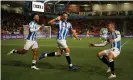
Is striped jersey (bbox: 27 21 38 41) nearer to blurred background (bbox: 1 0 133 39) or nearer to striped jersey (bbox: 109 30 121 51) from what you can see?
striped jersey (bbox: 109 30 121 51)

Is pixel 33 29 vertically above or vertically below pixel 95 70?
above

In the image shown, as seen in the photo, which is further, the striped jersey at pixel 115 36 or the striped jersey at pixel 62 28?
the striped jersey at pixel 62 28

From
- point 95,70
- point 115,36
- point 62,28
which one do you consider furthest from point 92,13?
point 115,36

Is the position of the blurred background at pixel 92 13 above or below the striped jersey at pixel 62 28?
below

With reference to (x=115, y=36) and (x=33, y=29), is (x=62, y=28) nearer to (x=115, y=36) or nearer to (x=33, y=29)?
(x=33, y=29)

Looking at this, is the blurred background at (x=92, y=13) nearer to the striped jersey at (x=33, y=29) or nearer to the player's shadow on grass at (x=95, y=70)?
the player's shadow on grass at (x=95, y=70)

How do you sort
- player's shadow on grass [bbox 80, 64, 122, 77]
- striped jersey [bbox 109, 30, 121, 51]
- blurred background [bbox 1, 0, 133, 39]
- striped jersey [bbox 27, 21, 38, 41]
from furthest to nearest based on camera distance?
blurred background [bbox 1, 0, 133, 39]
striped jersey [bbox 27, 21, 38, 41]
player's shadow on grass [bbox 80, 64, 122, 77]
striped jersey [bbox 109, 30, 121, 51]

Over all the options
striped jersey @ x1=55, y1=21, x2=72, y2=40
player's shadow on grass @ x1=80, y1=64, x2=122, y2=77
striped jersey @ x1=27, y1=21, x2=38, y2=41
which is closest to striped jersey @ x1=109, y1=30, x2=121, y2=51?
player's shadow on grass @ x1=80, y1=64, x2=122, y2=77

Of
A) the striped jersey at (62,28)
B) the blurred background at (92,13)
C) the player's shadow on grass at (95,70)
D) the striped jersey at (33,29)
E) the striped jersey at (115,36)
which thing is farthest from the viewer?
the blurred background at (92,13)

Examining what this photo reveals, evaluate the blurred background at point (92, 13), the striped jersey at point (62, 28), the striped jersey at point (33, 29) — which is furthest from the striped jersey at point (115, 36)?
the blurred background at point (92, 13)

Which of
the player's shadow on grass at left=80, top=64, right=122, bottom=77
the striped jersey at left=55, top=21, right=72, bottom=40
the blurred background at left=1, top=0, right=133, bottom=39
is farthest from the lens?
the blurred background at left=1, top=0, right=133, bottom=39

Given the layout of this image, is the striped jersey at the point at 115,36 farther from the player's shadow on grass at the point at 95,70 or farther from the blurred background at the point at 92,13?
the blurred background at the point at 92,13

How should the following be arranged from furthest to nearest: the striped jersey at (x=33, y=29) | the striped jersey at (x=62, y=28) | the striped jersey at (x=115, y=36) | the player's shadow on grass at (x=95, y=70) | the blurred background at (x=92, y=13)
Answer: the blurred background at (x=92, y=13) → the striped jersey at (x=33, y=29) → the striped jersey at (x=62, y=28) → the player's shadow on grass at (x=95, y=70) → the striped jersey at (x=115, y=36)

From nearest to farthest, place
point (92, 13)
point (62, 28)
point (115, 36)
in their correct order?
point (115, 36) < point (62, 28) < point (92, 13)
